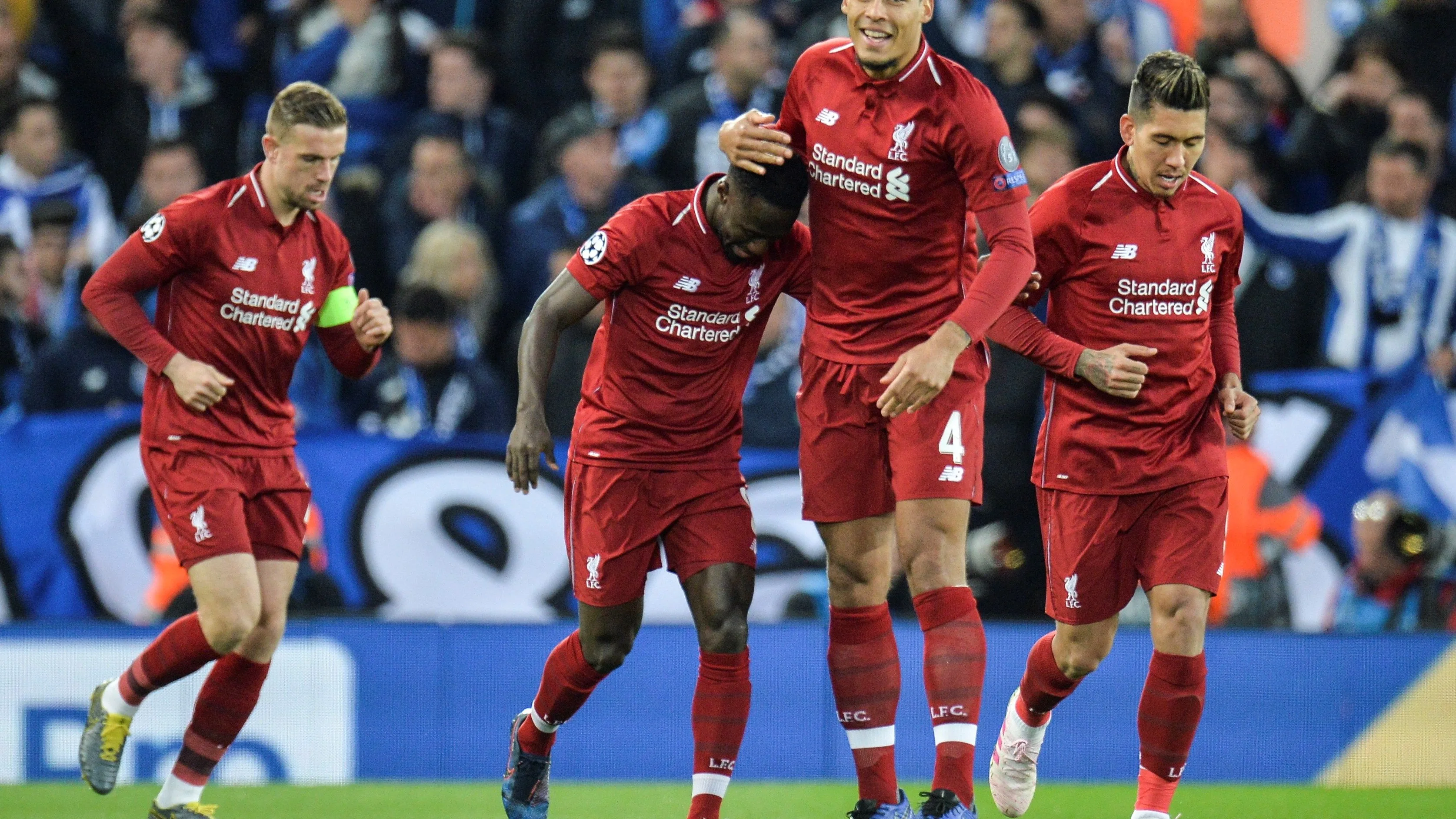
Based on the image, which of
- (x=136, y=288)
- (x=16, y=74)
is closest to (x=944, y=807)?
(x=136, y=288)

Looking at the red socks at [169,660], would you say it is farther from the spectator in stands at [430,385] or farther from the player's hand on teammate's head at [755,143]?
the spectator in stands at [430,385]

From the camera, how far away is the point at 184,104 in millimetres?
10555

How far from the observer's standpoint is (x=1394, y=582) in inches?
335

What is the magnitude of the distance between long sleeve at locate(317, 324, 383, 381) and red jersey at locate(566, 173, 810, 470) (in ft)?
3.60

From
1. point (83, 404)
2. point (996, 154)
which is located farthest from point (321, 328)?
point (83, 404)

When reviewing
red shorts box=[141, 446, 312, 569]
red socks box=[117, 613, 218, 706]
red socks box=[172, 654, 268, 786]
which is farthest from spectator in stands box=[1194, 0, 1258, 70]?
red socks box=[117, 613, 218, 706]

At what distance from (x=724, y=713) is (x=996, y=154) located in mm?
1913

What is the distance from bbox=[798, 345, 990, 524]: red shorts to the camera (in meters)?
5.30

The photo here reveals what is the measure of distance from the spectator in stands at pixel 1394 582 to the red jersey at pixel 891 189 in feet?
13.0

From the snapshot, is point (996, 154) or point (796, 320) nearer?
point (996, 154)

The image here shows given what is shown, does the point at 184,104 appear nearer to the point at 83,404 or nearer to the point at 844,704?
the point at 83,404

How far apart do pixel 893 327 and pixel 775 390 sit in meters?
3.68

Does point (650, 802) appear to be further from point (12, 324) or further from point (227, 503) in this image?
point (12, 324)

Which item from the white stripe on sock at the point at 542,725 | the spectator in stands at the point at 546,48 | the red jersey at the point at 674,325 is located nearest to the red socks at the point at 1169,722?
the red jersey at the point at 674,325
